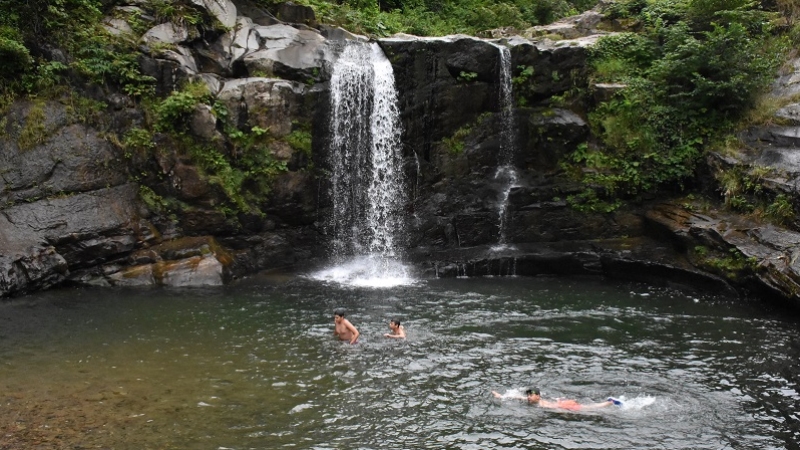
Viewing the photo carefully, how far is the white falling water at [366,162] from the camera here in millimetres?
17672

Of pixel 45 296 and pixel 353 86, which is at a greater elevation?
pixel 353 86

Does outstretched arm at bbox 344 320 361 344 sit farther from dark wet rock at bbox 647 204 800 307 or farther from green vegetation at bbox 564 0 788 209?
green vegetation at bbox 564 0 788 209

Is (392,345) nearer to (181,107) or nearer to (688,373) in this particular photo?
(688,373)

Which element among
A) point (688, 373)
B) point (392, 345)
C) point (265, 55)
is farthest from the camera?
point (265, 55)

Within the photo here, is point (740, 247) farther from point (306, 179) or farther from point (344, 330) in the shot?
point (306, 179)

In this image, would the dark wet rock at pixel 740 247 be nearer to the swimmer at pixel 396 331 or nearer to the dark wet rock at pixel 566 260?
the dark wet rock at pixel 566 260

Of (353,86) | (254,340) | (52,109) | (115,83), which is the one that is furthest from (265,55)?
(254,340)

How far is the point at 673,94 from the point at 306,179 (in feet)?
33.8

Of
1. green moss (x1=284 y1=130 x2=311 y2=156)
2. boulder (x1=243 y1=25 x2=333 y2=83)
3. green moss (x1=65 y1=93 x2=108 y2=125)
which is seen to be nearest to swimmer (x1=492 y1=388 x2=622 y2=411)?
green moss (x1=284 y1=130 x2=311 y2=156)

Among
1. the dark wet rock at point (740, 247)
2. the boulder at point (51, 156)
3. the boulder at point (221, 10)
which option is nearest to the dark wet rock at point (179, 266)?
the boulder at point (51, 156)

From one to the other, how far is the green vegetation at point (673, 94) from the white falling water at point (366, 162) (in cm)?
511

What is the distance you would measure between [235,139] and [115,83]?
3284 mm

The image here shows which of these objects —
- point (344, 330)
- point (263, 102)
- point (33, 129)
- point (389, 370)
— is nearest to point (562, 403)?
point (389, 370)

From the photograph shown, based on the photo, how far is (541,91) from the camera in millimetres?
18453
